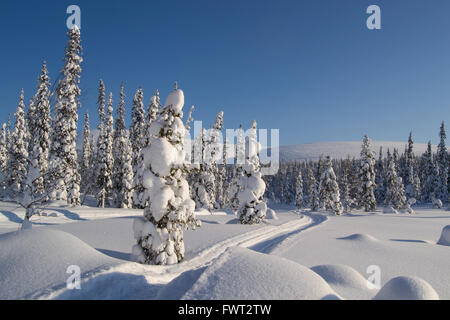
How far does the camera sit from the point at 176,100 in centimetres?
1080

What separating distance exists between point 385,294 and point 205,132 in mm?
38410

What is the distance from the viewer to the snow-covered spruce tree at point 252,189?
22234 millimetres

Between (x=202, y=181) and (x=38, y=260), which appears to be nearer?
(x=38, y=260)

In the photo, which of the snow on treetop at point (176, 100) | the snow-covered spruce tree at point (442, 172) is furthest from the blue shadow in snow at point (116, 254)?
the snow-covered spruce tree at point (442, 172)

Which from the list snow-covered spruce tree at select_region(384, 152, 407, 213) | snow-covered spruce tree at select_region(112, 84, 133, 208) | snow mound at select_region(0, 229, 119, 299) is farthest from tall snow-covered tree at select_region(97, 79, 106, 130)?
snow-covered spruce tree at select_region(384, 152, 407, 213)

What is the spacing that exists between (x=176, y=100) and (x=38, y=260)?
23.6 feet

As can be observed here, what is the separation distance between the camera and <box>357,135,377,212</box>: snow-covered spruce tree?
47.6 m

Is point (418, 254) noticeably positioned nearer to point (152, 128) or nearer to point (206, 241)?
point (206, 241)

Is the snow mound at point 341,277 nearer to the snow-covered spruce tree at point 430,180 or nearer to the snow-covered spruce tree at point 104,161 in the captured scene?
the snow-covered spruce tree at point 104,161

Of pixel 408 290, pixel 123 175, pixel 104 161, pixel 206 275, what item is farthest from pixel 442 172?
pixel 206 275

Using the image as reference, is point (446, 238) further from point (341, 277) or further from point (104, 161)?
point (104, 161)

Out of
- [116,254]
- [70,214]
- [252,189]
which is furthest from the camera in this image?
[252,189]

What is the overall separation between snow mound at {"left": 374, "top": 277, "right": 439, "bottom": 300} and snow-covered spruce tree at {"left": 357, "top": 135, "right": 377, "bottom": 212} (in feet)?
158

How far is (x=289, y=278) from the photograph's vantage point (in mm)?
4328
